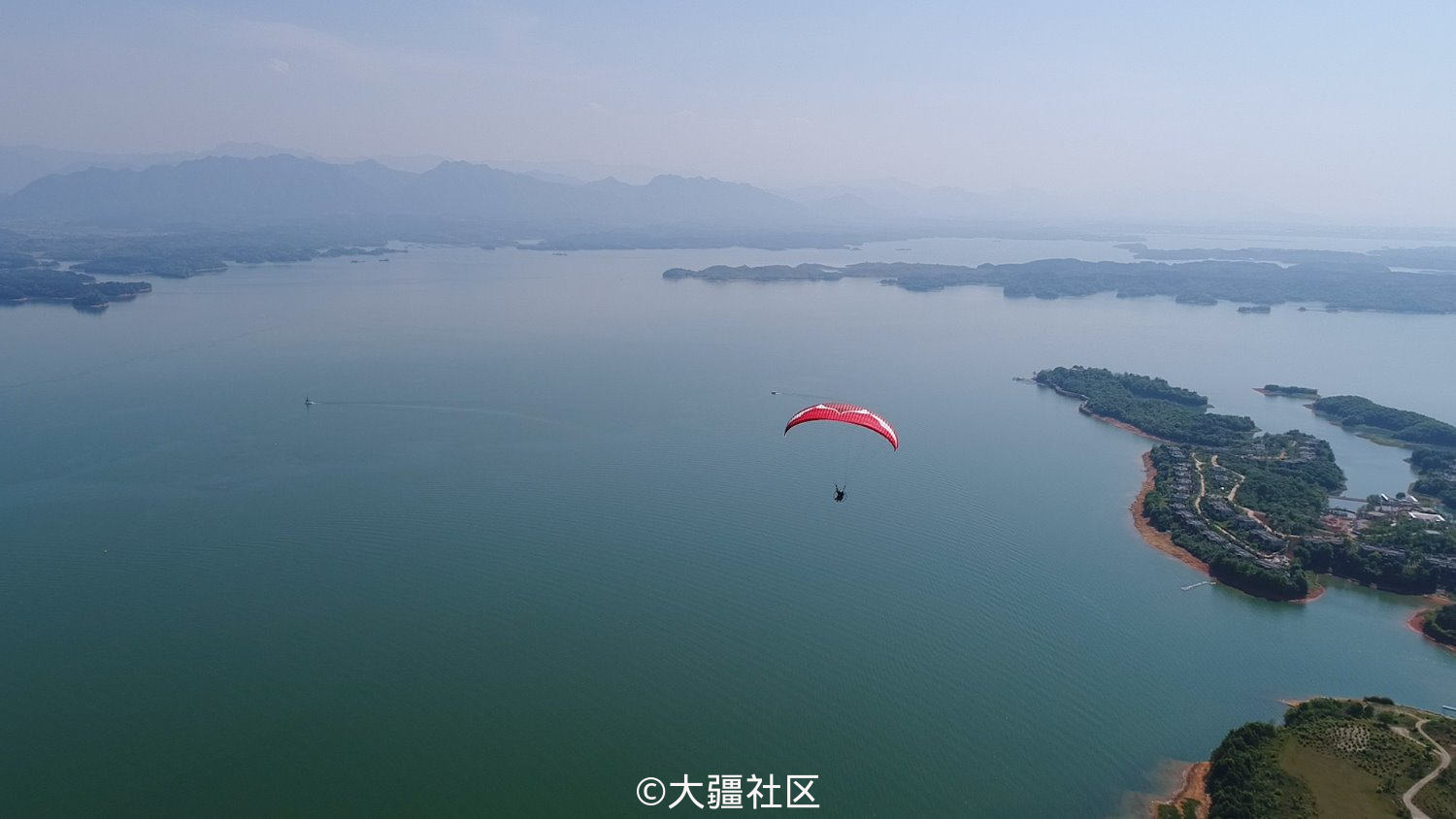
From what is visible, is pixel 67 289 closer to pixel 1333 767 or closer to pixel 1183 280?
pixel 1333 767

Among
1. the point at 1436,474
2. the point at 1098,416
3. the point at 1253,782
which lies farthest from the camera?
the point at 1098,416

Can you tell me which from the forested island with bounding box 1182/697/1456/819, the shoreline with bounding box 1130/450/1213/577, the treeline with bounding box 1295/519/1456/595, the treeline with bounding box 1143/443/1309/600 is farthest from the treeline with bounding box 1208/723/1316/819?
the treeline with bounding box 1295/519/1456/595

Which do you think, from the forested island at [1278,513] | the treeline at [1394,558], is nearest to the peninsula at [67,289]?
the forested island at [1278,513]

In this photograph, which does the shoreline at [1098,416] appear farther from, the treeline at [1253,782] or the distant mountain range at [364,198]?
the distant mountain range at [364,198]

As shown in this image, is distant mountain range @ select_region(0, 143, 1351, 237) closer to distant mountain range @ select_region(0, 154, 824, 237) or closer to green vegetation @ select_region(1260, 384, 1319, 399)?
distant mountain range @ select_region(0, 154, 824, 237)

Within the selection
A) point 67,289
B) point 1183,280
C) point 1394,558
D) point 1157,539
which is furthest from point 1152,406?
point 67,289

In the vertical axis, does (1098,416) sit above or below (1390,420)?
below
